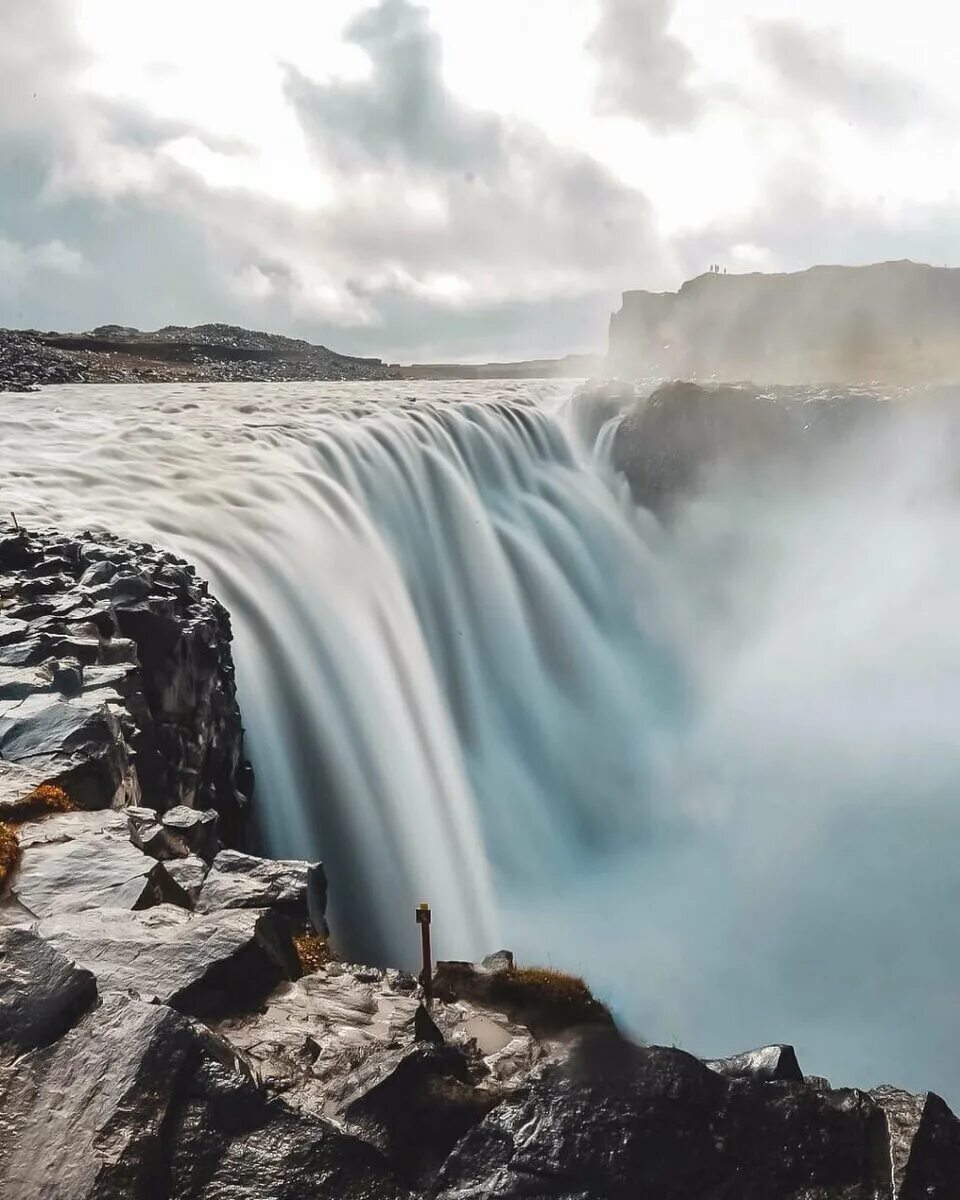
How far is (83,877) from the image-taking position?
6336 millimetres

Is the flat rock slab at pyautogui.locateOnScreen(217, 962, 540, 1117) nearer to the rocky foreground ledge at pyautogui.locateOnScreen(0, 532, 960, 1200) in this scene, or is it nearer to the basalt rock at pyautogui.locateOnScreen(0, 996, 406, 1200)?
the rocky foreground ledge at pyautogui.locateOnScreen(0, 532, 960, 1200)

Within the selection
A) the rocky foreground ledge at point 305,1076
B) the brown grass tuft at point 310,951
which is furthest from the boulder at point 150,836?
the brown grass tuft at point 310,951

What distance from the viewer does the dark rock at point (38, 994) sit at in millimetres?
4637

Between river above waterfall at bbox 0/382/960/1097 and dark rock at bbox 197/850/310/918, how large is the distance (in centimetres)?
557

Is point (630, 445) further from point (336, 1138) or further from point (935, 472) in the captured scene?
point (336, 1138)

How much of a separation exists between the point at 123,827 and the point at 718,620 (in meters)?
27.2

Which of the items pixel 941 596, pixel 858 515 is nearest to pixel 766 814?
pixel 941 596

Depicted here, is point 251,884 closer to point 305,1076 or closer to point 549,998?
point 305,1076

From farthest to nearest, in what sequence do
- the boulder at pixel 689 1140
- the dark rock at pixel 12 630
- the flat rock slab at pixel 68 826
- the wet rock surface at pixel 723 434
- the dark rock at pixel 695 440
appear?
the dark rock at pixel 695 440 → the wet rock surface at pixel 723 434 → the dark rock at pixel 12 630 → the flat rock slab at pixel 68 826 → the boulder at pixel 689 1140

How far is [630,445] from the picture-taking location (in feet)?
119

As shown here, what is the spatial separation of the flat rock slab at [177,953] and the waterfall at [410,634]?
671 centimetres

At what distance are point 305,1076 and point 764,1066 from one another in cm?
289

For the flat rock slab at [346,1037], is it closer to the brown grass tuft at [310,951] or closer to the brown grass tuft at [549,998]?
the brown grass tuft at [310,951]

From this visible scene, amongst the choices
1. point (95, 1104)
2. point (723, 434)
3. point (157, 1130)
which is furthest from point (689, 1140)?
point (723, 434)
